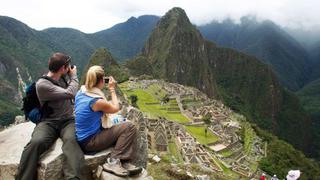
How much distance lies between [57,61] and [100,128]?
138 cm

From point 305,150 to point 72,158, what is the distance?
512ft

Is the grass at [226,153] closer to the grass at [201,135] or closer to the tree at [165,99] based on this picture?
the grass at [201,135]

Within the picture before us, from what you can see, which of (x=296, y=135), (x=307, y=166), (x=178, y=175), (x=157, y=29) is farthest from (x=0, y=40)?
(x=178, y=175)

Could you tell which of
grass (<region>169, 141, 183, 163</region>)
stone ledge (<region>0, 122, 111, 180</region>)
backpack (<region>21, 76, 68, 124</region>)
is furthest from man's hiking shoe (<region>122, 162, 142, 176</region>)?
grass (<region>169, 141, 183, 163</region>)

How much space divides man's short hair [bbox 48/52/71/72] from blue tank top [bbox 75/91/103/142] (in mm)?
607

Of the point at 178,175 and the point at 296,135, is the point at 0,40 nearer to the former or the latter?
the point at 296,135

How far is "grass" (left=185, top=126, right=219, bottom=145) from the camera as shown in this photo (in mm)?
45622

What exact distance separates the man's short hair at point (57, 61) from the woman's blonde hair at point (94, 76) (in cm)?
56

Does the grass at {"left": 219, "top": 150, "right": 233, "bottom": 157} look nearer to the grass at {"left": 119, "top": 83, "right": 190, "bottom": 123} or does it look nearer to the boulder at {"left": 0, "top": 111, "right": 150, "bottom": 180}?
the grass at {"left": 119, "top": 83, "right": 190, "bottom": 123}

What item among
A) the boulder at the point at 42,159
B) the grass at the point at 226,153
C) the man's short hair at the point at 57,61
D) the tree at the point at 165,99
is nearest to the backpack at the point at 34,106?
the man's short hair at the point at 57,61

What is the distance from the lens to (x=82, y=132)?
7.40 meters

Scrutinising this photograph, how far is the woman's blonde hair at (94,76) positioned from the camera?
720 centimetres

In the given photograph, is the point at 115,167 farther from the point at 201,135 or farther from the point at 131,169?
the point at 201,135

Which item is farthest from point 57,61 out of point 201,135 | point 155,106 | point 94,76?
point 155,106
